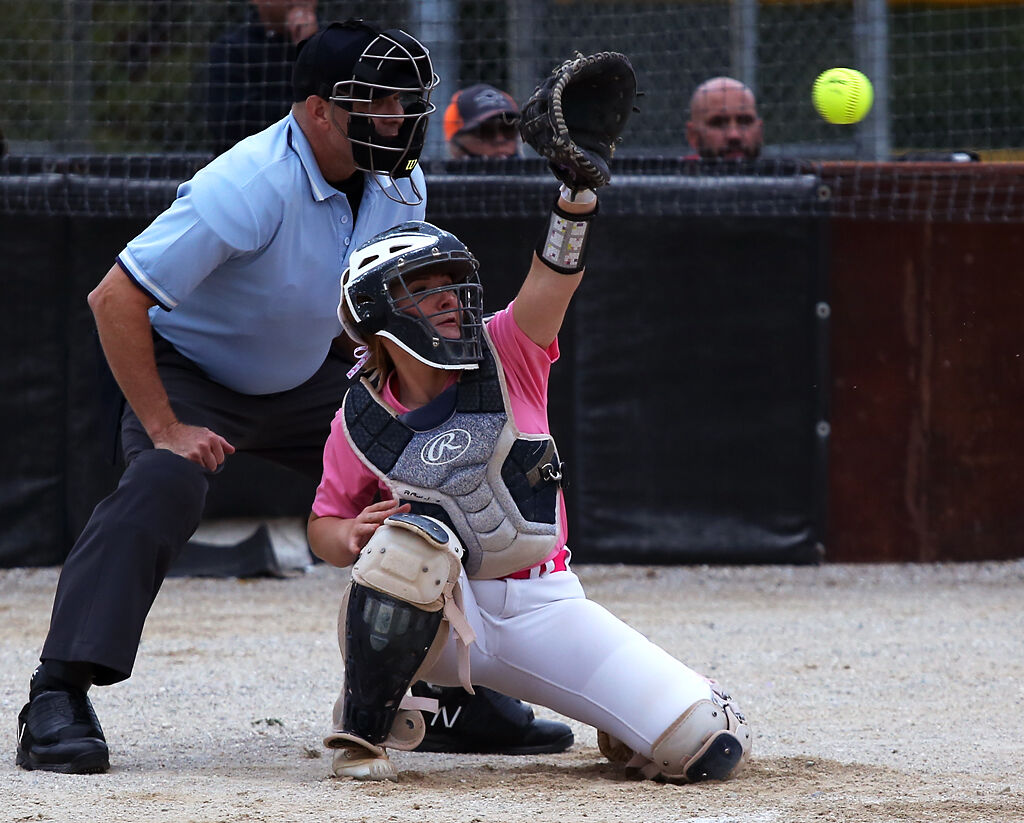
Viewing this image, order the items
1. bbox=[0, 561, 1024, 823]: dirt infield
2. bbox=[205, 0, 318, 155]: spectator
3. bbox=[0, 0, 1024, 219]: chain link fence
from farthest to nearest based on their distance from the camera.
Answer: bbox=[0, 0, 1024, 219]: chain link fence → bbox=[205, 0, 318, 155]: spectator → bbox=[0, 561, 1024, 823]: dirt infield

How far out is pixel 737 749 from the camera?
3.38 meters

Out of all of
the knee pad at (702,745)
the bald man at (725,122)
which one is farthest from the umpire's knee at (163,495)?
the bald man at (725,122)

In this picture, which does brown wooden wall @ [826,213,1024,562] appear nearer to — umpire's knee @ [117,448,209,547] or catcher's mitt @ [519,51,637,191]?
catcher's mitt @ [519,51,637,191]

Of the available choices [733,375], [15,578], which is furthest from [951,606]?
[15,578]

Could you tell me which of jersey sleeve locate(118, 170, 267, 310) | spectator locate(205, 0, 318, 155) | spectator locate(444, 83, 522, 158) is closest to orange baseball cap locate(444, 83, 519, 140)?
spectator locate(444, 83, 522, 158)

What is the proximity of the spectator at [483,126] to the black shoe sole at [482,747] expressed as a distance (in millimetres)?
3712

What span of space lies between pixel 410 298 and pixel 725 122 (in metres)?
4.23

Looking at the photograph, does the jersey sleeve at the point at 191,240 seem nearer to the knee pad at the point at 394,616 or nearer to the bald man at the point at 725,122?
the knee pad at the point at 394,616

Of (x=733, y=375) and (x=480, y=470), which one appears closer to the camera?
(x=480, y=470)

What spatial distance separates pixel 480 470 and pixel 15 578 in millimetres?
4181

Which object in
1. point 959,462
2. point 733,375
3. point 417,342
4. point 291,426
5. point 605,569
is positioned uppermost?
point 417,342

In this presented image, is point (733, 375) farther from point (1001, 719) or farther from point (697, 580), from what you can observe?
point (1001, 719)

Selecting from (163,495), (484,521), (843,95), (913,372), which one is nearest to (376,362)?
(484,521)

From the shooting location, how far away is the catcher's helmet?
3342 millimetres
